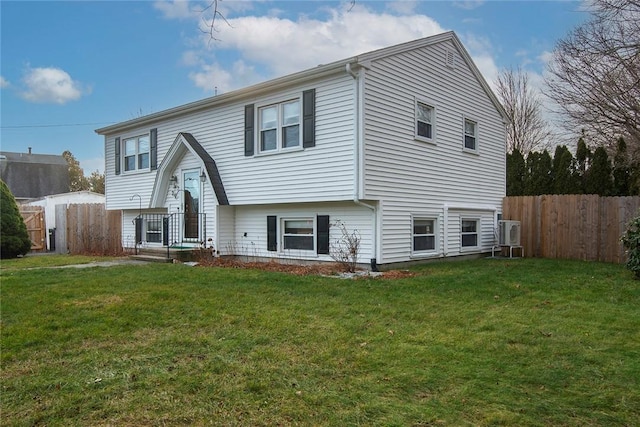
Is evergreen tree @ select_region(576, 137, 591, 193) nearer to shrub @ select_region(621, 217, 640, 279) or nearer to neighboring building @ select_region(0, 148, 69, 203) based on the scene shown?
shrub @ select_region(621, 217, 640, 279)

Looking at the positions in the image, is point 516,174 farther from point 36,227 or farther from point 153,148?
point 36,227

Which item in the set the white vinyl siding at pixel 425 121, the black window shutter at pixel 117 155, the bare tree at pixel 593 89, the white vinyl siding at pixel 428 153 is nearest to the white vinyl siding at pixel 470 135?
the white vinyl siding at pixel 428 153

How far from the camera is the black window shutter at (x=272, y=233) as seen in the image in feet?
40.5

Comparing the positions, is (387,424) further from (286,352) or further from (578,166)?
(578,166)

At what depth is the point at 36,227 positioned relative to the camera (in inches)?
729

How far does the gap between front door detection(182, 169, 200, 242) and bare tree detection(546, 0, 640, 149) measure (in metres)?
12.0

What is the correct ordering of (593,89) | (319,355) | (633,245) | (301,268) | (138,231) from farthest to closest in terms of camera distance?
(138,231) → (593,89) → (301,268) → (633,245) → (319,355)

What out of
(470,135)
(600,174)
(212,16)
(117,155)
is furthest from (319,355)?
(117,155)

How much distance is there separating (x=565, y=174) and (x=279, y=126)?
10962mm

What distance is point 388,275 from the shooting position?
939cm

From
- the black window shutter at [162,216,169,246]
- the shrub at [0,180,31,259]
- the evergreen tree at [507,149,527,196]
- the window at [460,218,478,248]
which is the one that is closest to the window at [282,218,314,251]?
the window at [460,218,478,248]

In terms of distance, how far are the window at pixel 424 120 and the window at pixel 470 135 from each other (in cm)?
188

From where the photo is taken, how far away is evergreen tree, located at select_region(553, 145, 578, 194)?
52.6ft

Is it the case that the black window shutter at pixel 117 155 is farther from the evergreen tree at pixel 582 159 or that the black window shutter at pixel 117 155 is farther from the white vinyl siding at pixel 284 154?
the evergreen tree at pixel 582 159
